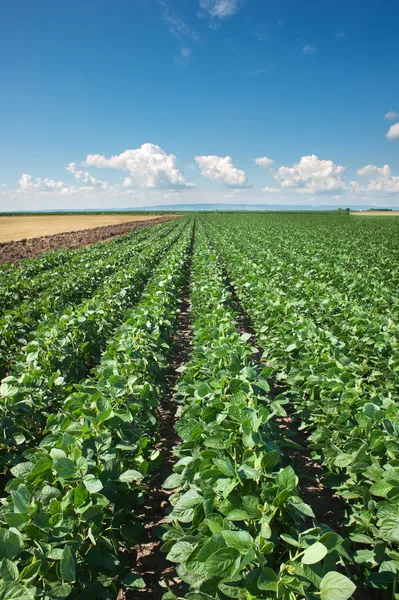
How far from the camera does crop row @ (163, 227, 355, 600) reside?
4.85 feet

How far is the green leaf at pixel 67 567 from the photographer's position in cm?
152

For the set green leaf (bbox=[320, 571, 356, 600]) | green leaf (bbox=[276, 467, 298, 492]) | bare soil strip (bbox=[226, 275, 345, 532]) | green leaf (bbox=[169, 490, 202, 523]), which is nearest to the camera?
green leaf (bbox=[320, 571, 356, 600])

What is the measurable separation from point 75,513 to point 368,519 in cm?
217

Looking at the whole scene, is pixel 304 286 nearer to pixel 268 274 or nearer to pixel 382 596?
pixel 268 274

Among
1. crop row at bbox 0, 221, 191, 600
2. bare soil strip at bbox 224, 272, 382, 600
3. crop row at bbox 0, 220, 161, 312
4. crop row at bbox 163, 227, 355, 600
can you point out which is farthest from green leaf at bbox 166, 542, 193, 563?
crop row at bbox 0, 220, 161, 312

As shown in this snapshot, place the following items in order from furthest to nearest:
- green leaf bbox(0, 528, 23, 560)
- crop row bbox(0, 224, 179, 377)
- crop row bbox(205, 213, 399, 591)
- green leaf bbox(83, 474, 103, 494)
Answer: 1. crop row bbox(0, 224, 179, 377)
2. crop row bbox(205, 213, 399, 591)
3. green leaf bbox(83, 474, 103, 494)
4. green leaf bbox(0, 528, 23, 560)

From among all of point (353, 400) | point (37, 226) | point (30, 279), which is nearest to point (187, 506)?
point (353, 400)

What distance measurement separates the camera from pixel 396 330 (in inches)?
213

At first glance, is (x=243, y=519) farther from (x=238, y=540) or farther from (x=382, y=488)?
(x=382, y=488)

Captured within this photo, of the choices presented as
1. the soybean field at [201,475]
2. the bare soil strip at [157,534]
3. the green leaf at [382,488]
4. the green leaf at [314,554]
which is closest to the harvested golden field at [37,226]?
the bare soil strip at [157,534]

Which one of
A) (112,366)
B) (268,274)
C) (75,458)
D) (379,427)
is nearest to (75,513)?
(75,458)

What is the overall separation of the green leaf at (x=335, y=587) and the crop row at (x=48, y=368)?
9.12 ft

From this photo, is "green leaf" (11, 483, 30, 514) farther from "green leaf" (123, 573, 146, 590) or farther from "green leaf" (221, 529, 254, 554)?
"green leaf" (221, 529, 254, 554)

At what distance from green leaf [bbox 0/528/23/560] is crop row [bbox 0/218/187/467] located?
64.8 inches
